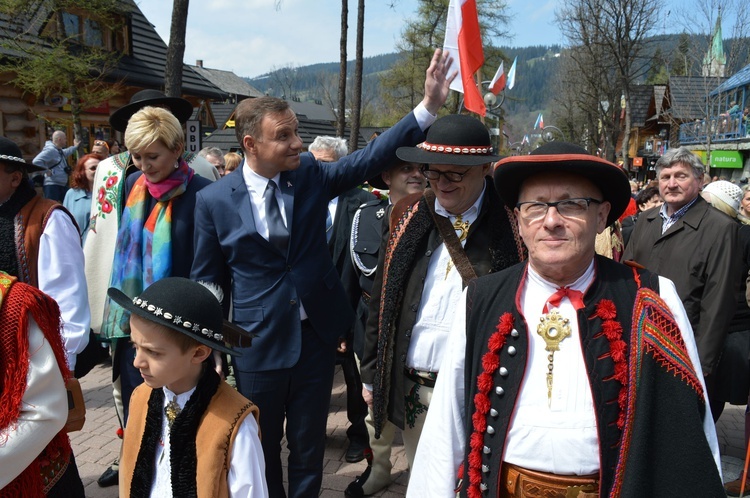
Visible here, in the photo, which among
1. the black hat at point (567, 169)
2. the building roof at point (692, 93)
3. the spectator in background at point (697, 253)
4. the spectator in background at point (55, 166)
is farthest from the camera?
the building roof at point (692, 93)

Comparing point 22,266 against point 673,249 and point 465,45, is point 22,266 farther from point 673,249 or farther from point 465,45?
point 465,45

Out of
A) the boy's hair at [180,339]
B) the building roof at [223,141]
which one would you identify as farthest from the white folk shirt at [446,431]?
the building roof at [223,141]

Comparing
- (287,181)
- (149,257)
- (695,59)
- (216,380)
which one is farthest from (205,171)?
(695,59)

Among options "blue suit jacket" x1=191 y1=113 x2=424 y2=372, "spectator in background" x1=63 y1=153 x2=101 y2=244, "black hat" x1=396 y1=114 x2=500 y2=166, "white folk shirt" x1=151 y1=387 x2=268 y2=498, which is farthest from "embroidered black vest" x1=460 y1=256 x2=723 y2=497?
"spectator in background" x1=63 y1=153 x2=101 y2=244

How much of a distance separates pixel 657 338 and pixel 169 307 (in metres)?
1.54

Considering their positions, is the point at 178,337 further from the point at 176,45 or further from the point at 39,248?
the point at 176,45

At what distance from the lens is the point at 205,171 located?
5.05 m

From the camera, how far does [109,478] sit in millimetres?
4117

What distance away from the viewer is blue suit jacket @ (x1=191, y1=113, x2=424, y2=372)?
9.71ft

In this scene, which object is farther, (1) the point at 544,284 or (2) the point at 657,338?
(1) the point at 544,284

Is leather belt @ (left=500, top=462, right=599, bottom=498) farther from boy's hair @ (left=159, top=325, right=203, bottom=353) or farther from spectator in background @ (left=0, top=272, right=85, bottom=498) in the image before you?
spectator in background @ (left=0, top=272, right=85, bottom=498)

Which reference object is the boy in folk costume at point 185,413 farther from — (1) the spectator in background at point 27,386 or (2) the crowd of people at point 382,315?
(1) the spectator in background at point 27,386

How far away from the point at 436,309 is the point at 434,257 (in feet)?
0.80

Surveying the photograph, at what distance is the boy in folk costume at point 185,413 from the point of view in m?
2.10
